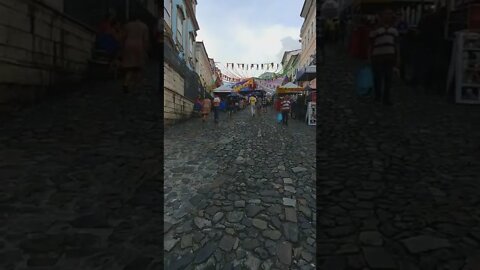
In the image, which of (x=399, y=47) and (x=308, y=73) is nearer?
(x=308, y=73)

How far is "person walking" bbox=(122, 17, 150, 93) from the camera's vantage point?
3.53ft

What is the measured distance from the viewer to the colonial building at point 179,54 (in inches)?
36.0

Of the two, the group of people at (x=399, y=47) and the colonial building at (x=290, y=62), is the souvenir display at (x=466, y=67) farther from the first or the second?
the colonial building at (x=290, y=62)

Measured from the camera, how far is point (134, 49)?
113 cm

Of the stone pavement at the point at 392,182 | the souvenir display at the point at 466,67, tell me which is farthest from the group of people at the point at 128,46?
the souvenir display at the point at 466,67

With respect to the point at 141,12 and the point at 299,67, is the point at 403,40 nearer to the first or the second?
A: the point at 299,67

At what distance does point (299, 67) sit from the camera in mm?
931

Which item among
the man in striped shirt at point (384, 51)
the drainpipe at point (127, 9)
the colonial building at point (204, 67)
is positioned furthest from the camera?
the drainpipe at point (127, 9)

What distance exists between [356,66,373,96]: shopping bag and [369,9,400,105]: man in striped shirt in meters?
0.03

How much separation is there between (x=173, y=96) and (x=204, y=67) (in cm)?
21

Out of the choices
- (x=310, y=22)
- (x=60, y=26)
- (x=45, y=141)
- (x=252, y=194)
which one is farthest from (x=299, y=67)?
(x=60, y=26)

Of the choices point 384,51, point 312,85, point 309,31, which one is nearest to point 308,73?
point 312,85

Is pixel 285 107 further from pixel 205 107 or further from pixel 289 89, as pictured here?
pixel 205 107

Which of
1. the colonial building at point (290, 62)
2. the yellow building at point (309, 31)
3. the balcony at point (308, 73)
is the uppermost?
the yellow building at point (309, 31)
